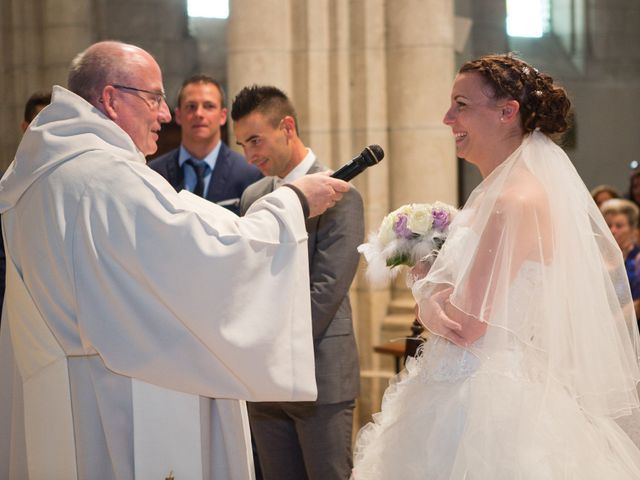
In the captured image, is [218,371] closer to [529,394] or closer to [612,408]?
[529,394]

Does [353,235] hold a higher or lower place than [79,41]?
lower

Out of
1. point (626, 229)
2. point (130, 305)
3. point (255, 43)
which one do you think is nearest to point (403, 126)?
point (255, 43)

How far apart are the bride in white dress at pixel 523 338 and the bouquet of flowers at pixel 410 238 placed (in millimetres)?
115

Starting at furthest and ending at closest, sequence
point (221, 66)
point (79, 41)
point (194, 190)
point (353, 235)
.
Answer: point (221, 66) → point (79, 41) → point (194, 190) → point (353, 235)

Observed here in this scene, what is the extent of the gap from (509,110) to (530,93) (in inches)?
3.5

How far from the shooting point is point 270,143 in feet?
15.2

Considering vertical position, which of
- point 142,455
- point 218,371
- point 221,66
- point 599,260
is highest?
point 221,66

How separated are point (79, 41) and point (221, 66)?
1.91m

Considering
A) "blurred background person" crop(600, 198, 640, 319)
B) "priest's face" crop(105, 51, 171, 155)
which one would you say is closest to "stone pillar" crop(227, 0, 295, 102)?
"blurred background person" crop(600, 198, 640, 319)

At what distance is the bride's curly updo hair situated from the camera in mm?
3617

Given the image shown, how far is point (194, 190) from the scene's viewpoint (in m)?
5.68

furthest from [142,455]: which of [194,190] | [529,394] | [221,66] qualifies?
[221,66]

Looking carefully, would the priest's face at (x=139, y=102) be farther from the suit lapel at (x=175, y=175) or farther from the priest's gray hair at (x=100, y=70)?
the suit lapel at (x=175, y=175)

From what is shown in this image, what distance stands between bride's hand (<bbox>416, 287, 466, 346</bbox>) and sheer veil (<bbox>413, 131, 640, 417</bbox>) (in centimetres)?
3
